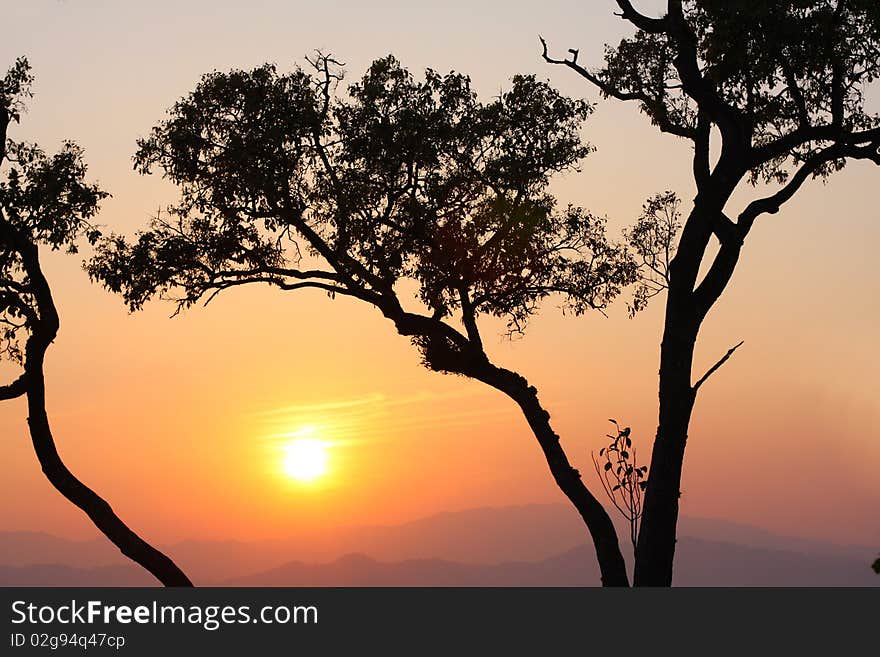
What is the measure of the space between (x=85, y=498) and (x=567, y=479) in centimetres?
1051

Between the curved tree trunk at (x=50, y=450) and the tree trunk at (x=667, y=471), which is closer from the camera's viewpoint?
the tree trunk at (x=667, y=471)

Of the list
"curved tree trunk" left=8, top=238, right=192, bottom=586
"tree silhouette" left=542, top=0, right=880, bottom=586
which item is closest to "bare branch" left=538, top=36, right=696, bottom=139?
"tree silhouette" left=542, top=0, right=880, bottom=586

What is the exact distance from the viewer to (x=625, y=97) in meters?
27.1

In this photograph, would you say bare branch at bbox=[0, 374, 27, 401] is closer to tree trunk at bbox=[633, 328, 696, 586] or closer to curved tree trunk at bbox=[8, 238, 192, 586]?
curved tree trunk at bbox=[8, 238, 192, 586]

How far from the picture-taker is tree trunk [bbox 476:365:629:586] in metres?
25.0

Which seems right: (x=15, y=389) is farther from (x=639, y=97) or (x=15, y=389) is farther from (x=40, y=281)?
(x=639, y=97)

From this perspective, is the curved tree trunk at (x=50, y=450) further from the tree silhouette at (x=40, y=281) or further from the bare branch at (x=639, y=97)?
the bare branch at (x=639, y=97)

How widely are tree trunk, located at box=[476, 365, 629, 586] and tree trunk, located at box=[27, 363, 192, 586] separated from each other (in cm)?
832

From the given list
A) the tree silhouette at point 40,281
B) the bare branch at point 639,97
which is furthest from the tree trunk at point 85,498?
the bare branch at point 639,97

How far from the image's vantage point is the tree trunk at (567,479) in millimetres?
25031

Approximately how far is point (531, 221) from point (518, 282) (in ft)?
5.76

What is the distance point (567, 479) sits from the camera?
82.9 feet

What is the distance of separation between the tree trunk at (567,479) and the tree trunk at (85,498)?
8.32 meters
